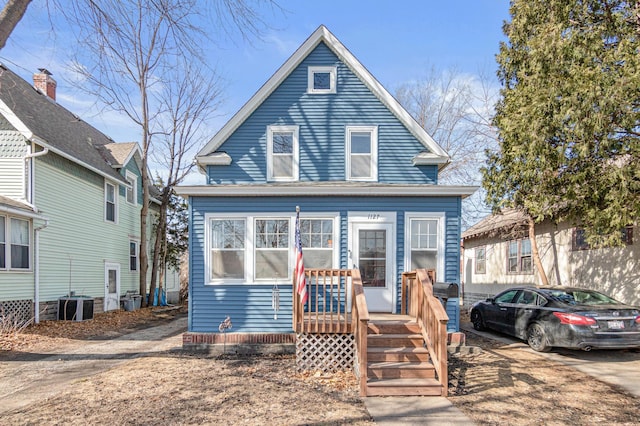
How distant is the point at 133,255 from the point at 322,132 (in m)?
13.6

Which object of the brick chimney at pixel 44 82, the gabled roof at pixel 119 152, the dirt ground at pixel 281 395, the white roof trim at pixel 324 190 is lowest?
the dirt ground at pixel 281 395

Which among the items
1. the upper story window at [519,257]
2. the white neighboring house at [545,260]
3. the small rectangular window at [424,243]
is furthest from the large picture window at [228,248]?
the upper story window at [519,257]

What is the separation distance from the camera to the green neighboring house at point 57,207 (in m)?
12.0

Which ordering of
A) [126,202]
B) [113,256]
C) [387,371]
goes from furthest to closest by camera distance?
[126,202] → [113,256] → [387,371]

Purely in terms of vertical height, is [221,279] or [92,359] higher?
Result: [221,279]

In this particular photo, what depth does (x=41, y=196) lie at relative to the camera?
42.0 feet

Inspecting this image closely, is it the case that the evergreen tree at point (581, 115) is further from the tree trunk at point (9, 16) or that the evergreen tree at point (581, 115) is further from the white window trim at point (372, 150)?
the tree trunk at point (9, 16)

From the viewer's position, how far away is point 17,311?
11609 millimetres

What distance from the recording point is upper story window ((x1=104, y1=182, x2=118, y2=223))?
16.9 meters

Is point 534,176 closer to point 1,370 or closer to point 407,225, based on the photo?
point 407,225

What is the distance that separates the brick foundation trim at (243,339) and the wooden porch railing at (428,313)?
8.64ft

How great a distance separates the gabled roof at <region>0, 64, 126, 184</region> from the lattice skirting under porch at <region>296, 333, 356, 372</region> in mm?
9554

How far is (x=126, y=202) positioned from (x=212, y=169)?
10823 mm

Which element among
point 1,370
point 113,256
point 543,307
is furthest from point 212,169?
point 113,256
